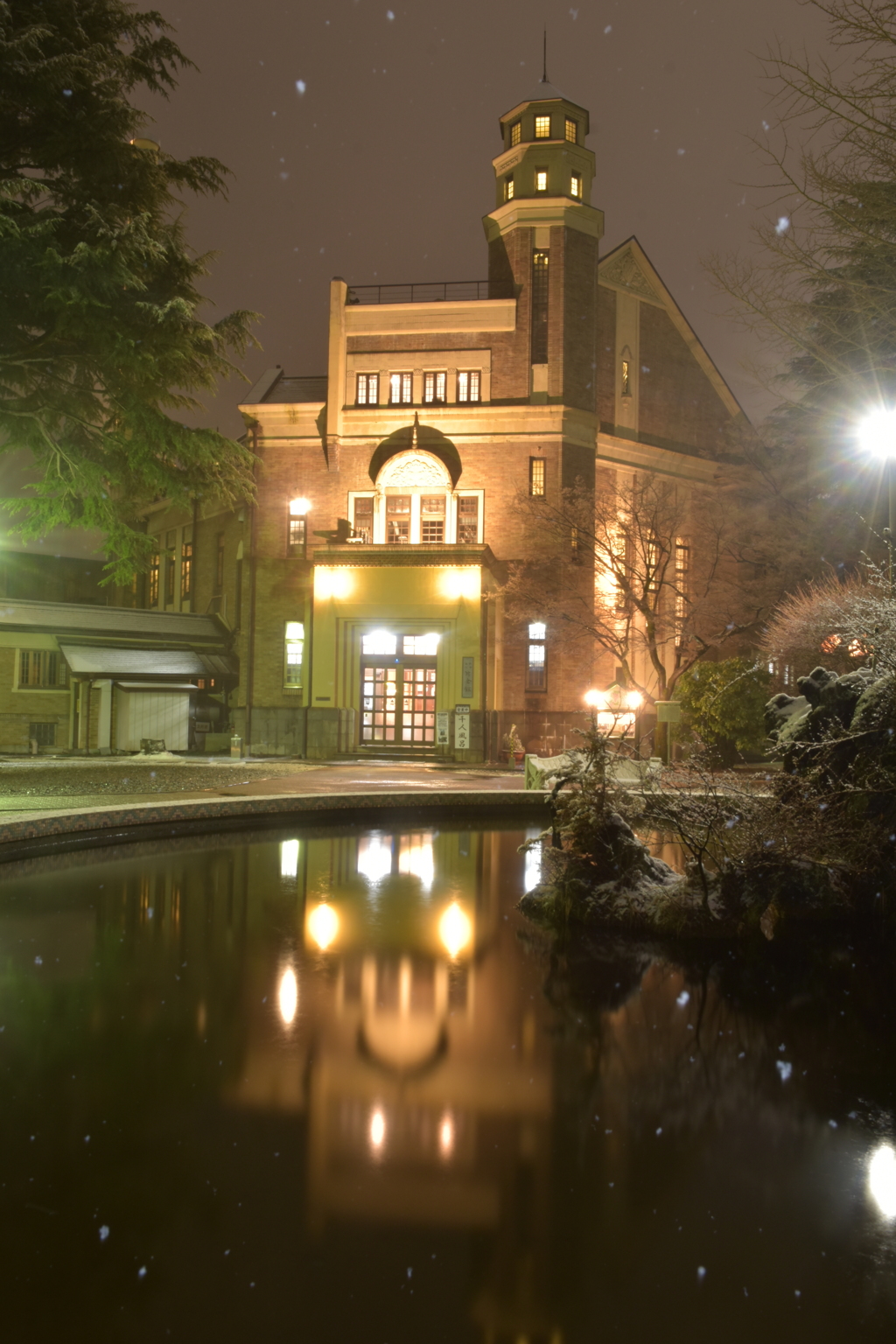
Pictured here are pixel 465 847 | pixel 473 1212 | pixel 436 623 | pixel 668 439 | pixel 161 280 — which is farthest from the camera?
pixel 668 439

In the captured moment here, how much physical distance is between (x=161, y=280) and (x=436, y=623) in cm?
1406

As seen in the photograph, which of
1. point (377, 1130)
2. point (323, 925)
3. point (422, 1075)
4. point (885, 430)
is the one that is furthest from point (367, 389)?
point (377, 1130)

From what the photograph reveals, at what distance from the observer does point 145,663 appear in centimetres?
3083

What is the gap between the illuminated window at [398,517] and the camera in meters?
31.4

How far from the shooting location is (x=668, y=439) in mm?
34594

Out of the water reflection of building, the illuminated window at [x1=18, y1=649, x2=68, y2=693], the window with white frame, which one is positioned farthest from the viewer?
the window with white frame

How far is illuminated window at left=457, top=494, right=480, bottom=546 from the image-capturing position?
3091 cm

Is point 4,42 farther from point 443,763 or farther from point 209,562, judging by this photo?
point 209,562

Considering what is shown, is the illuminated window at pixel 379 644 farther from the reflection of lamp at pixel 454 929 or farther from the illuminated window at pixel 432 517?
the reflection of lamp at pixel 454 929

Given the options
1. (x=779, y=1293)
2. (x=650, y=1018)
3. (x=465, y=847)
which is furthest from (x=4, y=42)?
(x=779, y=1293)

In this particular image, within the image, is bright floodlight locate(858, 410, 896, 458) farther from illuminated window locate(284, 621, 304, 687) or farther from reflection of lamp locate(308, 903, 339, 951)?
illuminated window locate(284, 621, 304, 687)

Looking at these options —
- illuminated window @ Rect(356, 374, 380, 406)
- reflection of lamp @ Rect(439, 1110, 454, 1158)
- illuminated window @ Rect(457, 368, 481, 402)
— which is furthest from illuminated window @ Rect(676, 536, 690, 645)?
reflection of lamp @ Rect(439, 1110, 454, 1158)

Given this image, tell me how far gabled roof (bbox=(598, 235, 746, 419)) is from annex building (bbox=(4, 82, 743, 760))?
0.35 feet

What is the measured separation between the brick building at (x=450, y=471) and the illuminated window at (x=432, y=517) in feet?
0.23
